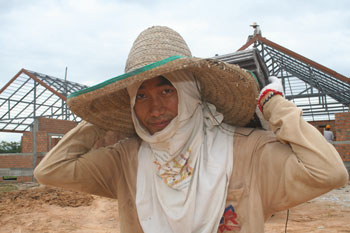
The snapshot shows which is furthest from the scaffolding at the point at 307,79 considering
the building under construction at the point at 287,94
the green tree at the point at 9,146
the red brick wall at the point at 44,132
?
the green tree at the point at 9,146

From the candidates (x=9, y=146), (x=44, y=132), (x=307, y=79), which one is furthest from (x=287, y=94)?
(x=9, y=146)

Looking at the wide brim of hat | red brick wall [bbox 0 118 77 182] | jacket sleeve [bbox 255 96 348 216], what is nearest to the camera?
jacket sleeve [bbox 255 96 348 216]

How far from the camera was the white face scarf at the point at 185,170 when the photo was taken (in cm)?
135

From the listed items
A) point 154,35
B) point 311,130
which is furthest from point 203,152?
point 154,35

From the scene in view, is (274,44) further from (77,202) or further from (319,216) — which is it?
(77,202)

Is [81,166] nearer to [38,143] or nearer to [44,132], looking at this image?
[44,132]

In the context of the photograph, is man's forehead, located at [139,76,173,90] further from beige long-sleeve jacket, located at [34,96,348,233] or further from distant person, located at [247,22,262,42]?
distant person, located at [247,22,262,42]

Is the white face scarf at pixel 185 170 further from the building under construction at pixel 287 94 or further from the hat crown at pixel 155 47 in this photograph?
the building under construction at pixel 287 94

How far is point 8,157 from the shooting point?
1088 centimetres

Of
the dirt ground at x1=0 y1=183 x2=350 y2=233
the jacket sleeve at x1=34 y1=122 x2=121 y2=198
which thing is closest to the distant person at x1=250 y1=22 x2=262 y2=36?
the dirt ground at x1=0 y1=183 x2=350 y2=233

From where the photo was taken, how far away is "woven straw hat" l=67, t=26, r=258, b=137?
53.0 inches

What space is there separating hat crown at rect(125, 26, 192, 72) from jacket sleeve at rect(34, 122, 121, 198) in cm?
51

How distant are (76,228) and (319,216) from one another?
417cm

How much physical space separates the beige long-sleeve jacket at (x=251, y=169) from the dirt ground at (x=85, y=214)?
10.7ft
